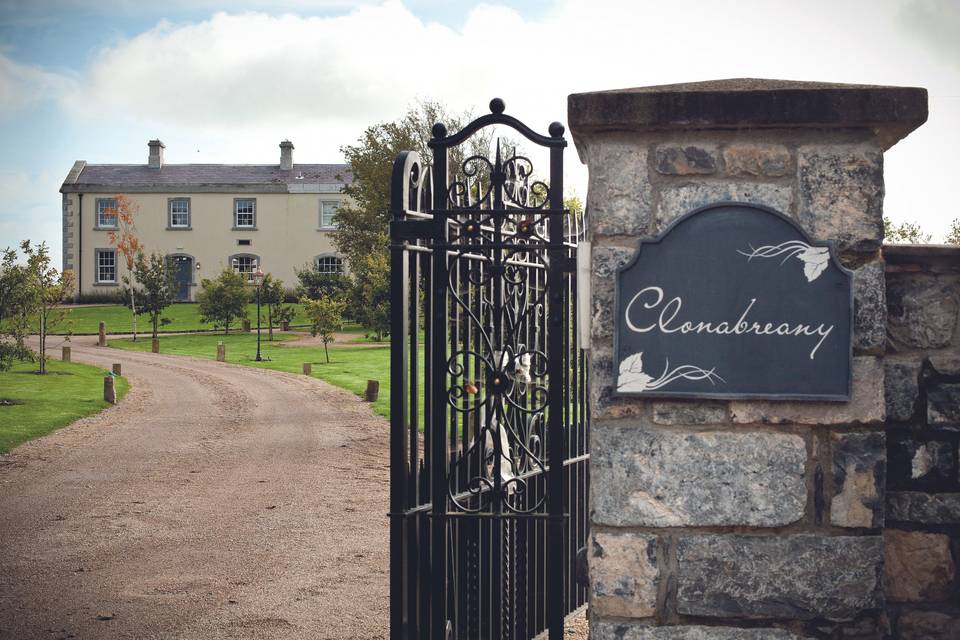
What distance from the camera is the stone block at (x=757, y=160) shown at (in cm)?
307

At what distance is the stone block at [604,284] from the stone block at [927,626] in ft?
5.27

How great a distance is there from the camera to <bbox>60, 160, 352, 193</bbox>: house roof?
143 ft

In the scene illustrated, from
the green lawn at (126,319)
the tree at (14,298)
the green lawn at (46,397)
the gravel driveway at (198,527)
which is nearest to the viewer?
the gravel driveway at (198,527)

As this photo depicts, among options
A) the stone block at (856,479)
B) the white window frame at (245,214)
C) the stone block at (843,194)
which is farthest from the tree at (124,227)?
the stone block at (856,479)

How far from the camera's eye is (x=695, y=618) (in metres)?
3.10

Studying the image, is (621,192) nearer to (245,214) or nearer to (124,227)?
(245,214)

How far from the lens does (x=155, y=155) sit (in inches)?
1841

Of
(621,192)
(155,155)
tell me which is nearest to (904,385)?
(621,192)

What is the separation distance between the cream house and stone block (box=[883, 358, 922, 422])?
41097 millimetres

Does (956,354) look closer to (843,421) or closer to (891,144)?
(843,421)

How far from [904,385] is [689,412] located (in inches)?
35.1

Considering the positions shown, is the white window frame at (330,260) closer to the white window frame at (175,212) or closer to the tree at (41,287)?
the white window frame at (175,212)

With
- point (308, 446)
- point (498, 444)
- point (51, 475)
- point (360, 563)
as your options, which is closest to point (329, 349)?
point (308, 446)

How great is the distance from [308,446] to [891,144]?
10333 mm
